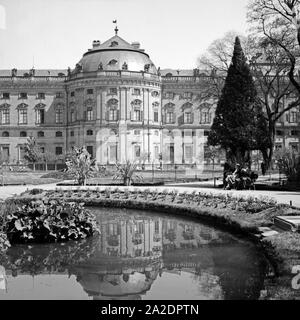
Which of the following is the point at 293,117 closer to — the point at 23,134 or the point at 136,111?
the point at 136,111

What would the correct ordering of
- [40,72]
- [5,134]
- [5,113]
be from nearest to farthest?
1. [5,134]
2. [5,113]
3. [40,72]

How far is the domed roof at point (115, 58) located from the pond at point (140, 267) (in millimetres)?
39825

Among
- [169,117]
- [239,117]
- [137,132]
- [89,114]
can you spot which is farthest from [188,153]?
[239,117]

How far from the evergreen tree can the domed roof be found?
28.3 meters

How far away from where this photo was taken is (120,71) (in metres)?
48.4

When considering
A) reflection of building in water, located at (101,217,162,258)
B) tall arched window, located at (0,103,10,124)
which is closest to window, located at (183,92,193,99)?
tall arched window, located at (0,103,10,124)

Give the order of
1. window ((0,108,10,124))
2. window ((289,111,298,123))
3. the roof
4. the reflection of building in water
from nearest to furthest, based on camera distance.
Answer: the reflection of building in water < window ((0,108,10,124)) < window ((289,111,298,123)) < the roof

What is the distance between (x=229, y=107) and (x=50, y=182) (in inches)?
480

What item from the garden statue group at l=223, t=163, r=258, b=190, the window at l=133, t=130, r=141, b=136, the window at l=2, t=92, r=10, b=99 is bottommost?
the garden statue group at l=223, t=163, r=258, b=190

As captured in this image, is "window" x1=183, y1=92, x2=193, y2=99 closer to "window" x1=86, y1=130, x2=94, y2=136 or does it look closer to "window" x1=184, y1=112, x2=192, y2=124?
"window" x1=184, y1=112, x2=192, y2=124

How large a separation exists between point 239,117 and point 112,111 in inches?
1155

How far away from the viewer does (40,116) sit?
177ft

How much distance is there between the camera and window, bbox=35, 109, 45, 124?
53812 millimetres
